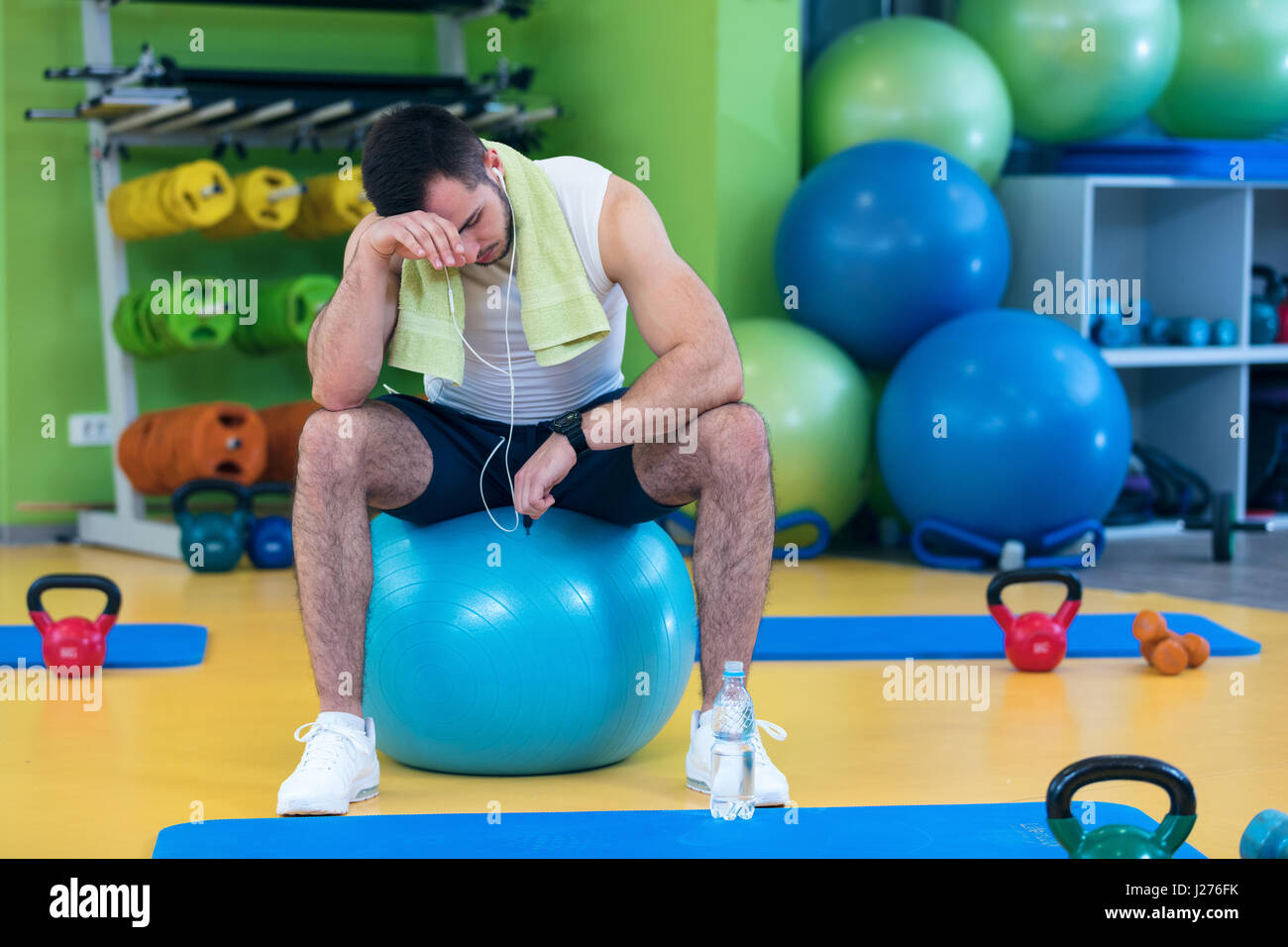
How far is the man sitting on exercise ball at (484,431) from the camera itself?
2068mm

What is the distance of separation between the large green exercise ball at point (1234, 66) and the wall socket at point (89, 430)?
385 cm

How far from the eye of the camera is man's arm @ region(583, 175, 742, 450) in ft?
6.95

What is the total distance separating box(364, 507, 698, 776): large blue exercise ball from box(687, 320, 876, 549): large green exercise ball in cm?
229

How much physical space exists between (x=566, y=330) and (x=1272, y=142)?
12.6 feet

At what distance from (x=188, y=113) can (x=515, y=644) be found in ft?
9.99

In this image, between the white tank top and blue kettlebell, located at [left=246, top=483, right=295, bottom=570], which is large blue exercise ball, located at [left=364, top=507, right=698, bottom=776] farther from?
blue kettlebell, located at [left=246, top=483, right=295, bottom=570]

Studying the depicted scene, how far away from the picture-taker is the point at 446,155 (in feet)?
6.72

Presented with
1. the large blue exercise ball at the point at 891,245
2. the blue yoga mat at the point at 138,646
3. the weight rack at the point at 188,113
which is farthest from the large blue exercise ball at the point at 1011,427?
the blue yoga mat at the point at 138,646

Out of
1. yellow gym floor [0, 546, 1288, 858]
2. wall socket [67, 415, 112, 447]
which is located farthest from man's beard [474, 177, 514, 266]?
wall socket [67, 415, 112, 447]

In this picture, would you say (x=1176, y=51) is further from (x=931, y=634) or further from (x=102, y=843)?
(x=102, y=843)

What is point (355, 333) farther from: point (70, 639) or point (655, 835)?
point (70, 639)

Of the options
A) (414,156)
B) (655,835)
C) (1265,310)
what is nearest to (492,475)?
(414,156)
